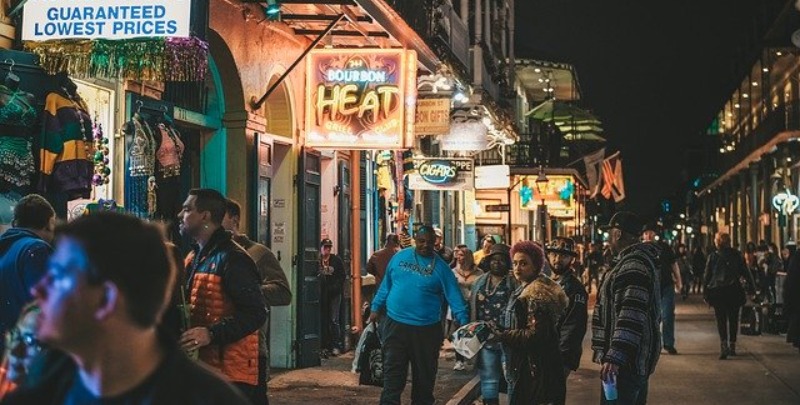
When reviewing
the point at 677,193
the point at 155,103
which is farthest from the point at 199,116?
the point at 677,193

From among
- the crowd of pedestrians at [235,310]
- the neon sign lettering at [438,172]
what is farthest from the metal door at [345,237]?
the neon sign lettering at [438,172]

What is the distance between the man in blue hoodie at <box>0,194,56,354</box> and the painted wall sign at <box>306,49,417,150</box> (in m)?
8.36

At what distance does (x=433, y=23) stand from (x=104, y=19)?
34.3ft

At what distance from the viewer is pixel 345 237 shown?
18609 mm

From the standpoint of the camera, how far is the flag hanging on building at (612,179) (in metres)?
48.6

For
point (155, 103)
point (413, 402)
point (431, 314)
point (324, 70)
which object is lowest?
point (413, 402)

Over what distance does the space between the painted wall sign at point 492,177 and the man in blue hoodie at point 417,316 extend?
19.6 metres

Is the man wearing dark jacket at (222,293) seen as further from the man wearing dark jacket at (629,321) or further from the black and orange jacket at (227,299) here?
the man wearing dark jacket at (629,321)

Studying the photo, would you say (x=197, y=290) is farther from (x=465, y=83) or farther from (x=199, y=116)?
(x=465, y=83)

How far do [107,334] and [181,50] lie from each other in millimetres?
6176

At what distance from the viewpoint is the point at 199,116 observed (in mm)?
12477

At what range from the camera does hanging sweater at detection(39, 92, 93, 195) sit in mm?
8359

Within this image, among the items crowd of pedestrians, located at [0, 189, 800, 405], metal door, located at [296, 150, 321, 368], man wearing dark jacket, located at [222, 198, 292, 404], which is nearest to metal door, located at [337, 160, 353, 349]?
crowd of pedestrians, located at [0, 189, 800, 405]

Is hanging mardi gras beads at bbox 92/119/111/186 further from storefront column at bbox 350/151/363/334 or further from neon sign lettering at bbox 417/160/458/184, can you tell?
neon sign lettering at bbox 417/160/458/184
